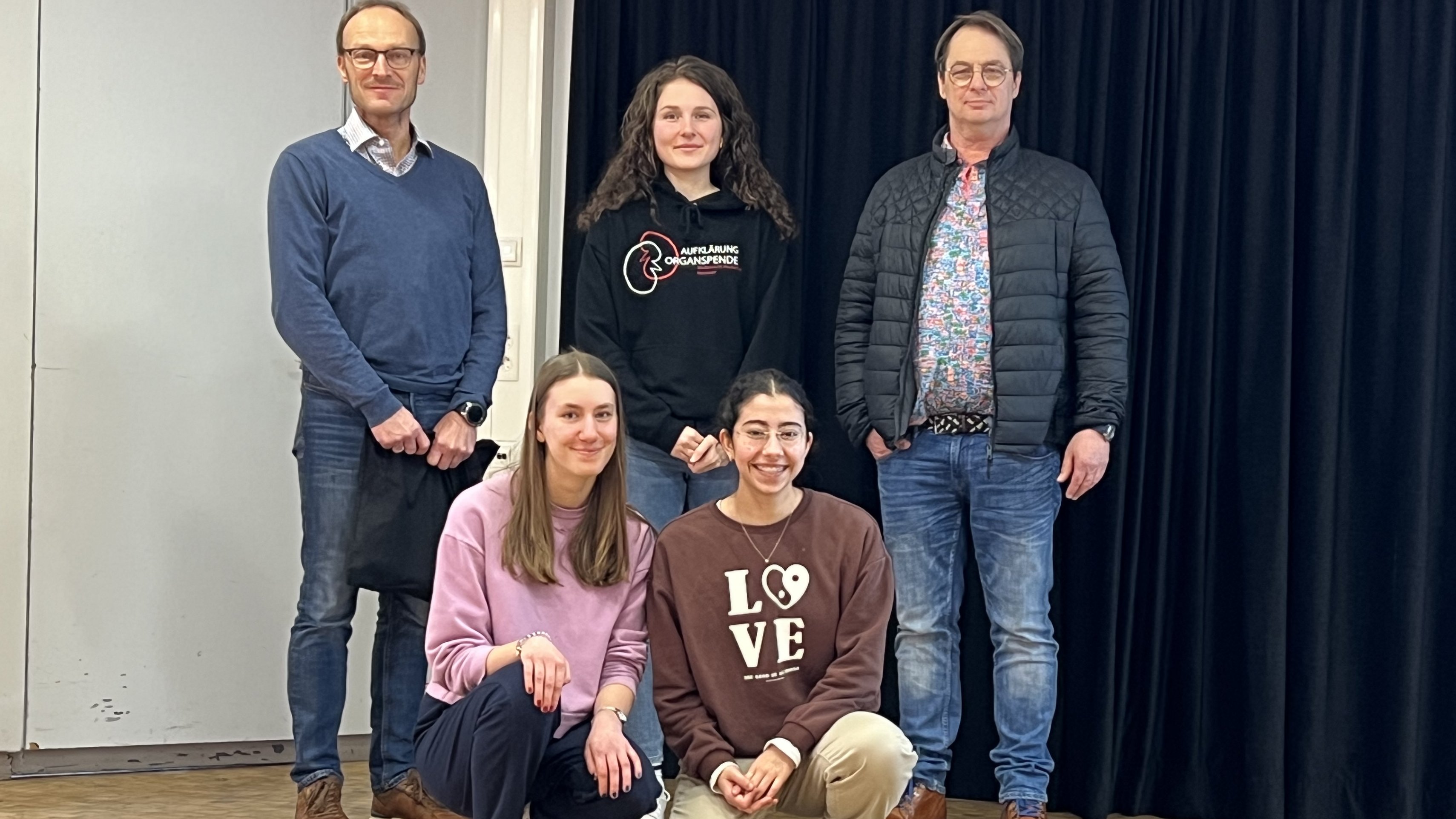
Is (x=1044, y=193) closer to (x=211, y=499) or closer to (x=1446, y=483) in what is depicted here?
(x=1446, y=483)

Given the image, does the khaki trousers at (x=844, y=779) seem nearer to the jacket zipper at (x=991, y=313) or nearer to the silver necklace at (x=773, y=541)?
the silver necklace at (x=773, y=541)

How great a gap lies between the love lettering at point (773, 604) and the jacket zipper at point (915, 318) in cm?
55

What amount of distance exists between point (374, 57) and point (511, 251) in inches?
34.5

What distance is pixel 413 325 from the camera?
2615 millimetres

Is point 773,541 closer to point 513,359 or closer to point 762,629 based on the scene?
point 762,629

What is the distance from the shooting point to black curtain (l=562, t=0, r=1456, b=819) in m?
2.96

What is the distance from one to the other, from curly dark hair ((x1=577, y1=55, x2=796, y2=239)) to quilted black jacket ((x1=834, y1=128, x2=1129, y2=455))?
0.25 m

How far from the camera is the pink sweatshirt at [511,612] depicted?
2188 millimetres

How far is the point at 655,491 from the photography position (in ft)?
8.89

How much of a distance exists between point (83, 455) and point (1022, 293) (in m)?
2.20

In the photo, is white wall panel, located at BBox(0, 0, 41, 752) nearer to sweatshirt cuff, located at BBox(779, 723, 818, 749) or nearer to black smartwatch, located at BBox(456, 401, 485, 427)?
black smartwatch, located at BBox(456, 401, 485, 427)

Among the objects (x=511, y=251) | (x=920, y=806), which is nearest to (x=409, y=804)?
(x=920, y=806)

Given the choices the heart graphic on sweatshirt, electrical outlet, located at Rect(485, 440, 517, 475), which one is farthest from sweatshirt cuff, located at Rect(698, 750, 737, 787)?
electrical outlet, located at Rect(485, 440, 517, 475)

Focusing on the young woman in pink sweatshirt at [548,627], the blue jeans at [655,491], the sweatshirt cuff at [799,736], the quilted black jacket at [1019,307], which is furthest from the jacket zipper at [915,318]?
the sweatshirt cuff at [799,736]
